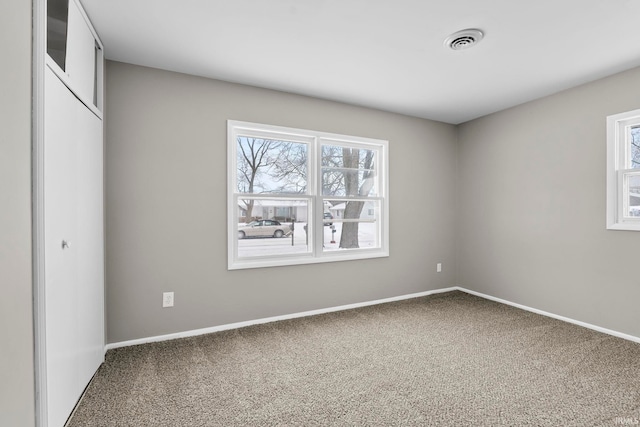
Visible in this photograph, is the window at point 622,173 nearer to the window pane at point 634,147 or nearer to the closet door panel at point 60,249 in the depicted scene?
the window pane at point 634,147

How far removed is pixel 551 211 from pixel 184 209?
380 centimetres

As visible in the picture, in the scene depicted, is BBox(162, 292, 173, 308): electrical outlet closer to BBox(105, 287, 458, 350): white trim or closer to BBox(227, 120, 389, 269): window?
BBox(105, 287, 458, 350): white trim

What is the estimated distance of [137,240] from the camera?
8.73 ft

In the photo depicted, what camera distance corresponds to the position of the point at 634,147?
286 centimetres

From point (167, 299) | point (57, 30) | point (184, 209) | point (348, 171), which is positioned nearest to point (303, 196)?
point (348, 171)

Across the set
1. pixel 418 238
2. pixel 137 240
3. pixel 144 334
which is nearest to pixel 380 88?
pixel 418 238

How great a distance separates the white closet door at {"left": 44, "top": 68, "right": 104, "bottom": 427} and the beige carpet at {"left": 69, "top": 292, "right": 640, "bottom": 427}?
0.26 m

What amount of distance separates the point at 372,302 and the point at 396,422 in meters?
2.12

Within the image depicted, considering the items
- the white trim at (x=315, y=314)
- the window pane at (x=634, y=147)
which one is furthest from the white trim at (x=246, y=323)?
the window pane at (x=634, y=147)

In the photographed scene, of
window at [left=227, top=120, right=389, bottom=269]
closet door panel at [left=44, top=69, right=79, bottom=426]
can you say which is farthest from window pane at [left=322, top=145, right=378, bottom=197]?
closet door panel at [left=44, top=69, right=79, bottom=426]

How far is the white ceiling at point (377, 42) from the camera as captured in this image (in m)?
1.96

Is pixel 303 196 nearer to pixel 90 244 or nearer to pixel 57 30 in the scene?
pixel 90 244

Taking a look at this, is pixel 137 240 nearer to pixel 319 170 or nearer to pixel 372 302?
pixel 319 170

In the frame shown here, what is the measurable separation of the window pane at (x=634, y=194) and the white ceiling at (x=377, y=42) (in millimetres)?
1001
